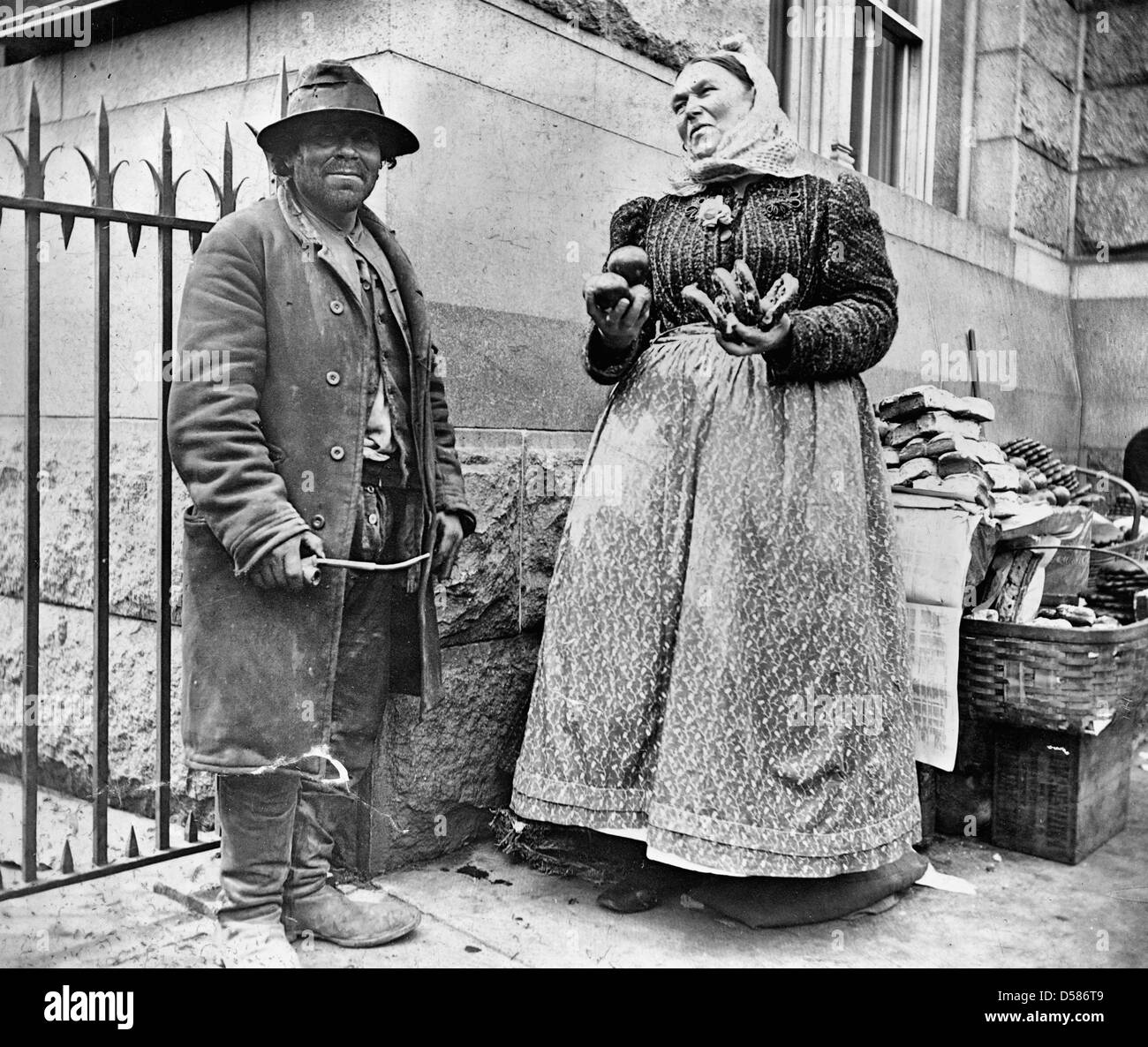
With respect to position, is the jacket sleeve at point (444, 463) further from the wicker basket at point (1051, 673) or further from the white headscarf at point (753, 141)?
the wicker basket at point (1051, 673)

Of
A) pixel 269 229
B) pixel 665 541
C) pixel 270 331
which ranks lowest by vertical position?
pixel 665 541

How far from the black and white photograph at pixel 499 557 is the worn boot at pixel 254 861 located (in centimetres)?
1

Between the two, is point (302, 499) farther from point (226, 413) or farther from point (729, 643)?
point (729, 643)

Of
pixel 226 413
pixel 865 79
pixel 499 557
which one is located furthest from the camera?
pixel 865 79

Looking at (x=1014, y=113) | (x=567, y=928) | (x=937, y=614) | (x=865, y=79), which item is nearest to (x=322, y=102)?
(x=567, y=928)

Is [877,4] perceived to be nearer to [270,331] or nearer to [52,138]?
[52,138]

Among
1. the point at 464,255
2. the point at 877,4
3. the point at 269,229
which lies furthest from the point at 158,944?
the point at 877,4

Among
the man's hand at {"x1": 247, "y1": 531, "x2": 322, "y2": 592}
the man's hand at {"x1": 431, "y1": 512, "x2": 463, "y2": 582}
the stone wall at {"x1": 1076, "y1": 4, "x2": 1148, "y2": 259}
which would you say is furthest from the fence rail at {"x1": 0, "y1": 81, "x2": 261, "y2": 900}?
the stone wall at {"x1": 1076, "y1": 4, "x2": 1148, "y2": 259}

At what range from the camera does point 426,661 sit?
10.1 ft

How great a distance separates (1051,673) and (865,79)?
4075 mm

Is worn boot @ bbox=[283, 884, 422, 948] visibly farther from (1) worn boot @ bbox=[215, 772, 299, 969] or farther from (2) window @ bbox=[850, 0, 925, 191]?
(2) window @ bbox=[850, 0, 925, 191]

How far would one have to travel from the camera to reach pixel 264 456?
105 inches

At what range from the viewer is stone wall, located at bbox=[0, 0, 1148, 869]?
11.5 ft
